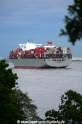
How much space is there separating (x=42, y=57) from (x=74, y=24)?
79.8 meters

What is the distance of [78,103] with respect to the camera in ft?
30.7

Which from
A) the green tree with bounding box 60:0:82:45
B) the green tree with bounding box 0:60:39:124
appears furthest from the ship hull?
the green tree with bounding box 60:0:82:45

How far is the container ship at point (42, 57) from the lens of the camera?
81.3 meters

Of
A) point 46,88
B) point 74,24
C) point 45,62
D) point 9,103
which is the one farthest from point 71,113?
point 45,62

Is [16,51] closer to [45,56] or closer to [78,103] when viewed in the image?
[45,56]

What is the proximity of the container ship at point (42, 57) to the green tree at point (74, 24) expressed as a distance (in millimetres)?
76982

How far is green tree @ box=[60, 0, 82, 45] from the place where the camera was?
2.73m

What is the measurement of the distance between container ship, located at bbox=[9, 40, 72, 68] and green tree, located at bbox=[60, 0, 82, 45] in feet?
253

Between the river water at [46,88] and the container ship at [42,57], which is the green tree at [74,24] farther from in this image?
the container ship at [42,57]

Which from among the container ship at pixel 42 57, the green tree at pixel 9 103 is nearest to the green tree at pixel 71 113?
the green tree at pixel 9 103

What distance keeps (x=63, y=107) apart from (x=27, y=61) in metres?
75.7

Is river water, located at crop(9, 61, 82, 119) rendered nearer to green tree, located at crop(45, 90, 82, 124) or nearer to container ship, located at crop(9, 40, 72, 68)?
green tree, located at crop(45, 90, 82, 124)

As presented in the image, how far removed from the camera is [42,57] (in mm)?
82625

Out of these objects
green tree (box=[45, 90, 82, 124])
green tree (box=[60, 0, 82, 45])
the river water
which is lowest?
the river water
